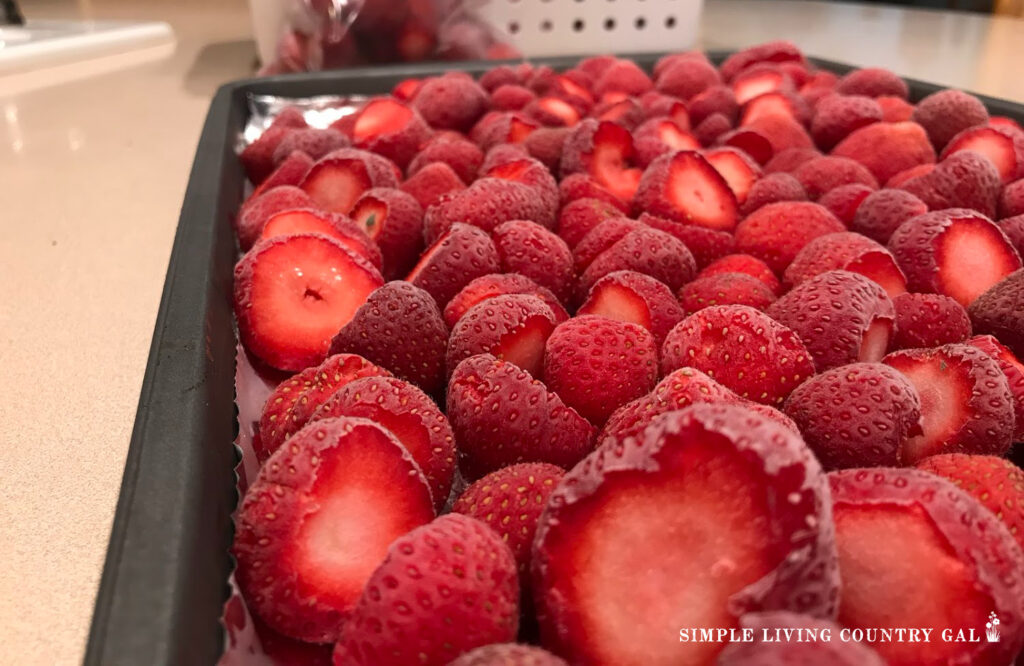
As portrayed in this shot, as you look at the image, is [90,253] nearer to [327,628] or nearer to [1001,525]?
[327,628]

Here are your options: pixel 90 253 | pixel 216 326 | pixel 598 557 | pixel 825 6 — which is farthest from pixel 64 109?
pixel 825 6

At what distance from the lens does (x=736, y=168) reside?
1.17 meters

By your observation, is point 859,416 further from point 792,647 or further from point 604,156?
point 604,156

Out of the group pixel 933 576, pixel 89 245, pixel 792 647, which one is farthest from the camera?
pixel 89 245

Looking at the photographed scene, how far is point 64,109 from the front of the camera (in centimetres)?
199

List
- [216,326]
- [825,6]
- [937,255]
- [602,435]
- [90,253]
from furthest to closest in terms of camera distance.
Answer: [825,6], [90,253], [937,255], [216,326], [602,435]

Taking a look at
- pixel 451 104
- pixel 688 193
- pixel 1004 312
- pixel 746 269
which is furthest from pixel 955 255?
pixel 451 104

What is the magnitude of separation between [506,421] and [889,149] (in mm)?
907

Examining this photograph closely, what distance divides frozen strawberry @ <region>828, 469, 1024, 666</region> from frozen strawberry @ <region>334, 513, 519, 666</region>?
0.65 ft

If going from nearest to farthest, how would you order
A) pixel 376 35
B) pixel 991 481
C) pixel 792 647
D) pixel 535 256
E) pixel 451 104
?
pixel 792 647
pixel 991 481
pixel 535 256
pixel 451 104
pixel 376 35

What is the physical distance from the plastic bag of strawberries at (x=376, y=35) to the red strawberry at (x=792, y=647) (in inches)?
72.6

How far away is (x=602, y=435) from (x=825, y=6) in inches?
129

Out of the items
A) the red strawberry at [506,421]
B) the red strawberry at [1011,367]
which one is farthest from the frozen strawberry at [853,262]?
the red strawberry at [506,421]

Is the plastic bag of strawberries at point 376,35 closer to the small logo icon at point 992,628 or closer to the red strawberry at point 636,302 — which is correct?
the red strawberry at point 636,302
